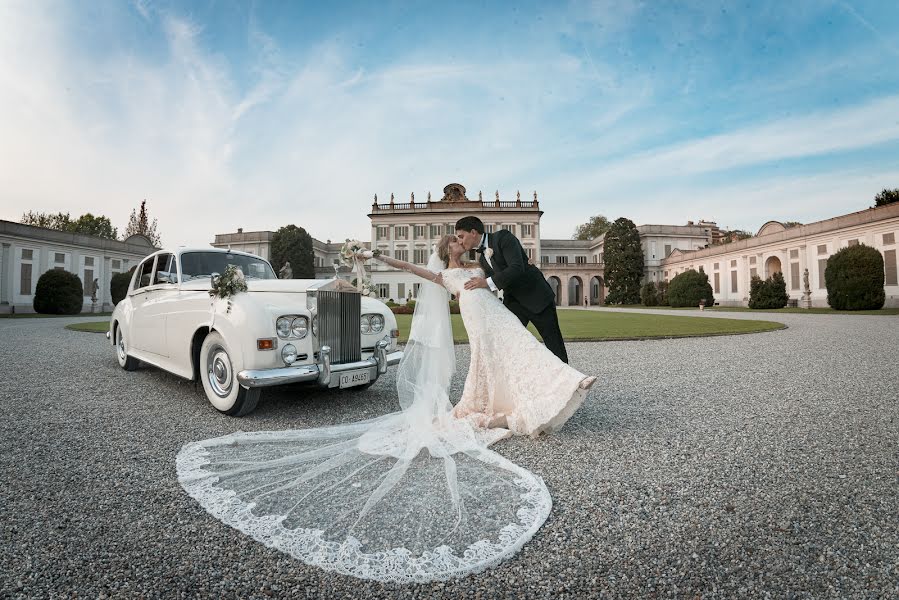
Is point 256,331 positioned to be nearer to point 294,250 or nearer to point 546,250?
point 294,250

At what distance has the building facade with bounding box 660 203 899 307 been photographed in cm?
2823

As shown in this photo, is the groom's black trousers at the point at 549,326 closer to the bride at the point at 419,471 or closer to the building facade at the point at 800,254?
the bride at the point at 419,471

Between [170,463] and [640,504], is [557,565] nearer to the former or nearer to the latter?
[640,504]

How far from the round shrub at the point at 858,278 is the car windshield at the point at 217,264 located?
29.8 m

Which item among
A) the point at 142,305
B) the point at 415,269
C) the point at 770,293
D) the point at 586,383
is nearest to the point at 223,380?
the point at 415,269

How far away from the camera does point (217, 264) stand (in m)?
5.59

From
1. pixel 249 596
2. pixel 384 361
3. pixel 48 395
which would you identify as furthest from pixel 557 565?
pixel 48 395

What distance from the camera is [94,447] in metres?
3.40

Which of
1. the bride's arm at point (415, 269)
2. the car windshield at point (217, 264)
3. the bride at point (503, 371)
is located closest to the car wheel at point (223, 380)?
the car windshield at point (217, 264)

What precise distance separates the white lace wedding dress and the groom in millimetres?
153

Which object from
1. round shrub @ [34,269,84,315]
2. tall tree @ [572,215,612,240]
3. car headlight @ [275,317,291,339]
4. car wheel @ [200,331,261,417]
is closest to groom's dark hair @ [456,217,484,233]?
car headlight @ [275,317,291,339]

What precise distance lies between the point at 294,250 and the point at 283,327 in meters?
50.5

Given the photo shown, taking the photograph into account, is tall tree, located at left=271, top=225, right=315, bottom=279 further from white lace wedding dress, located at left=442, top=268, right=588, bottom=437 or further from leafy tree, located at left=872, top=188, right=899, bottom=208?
leafy tree, located at left=872, top=188, right=899, bottom=208

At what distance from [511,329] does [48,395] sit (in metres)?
5.57
